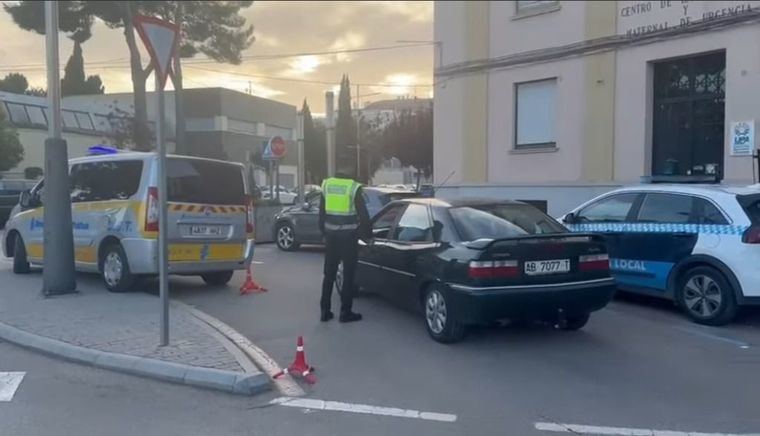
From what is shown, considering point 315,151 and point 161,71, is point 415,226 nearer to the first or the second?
point 161,71

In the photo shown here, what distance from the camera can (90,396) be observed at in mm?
5648

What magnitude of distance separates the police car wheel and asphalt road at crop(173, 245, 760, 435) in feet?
0.55

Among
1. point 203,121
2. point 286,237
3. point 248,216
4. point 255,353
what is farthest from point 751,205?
point 203,121

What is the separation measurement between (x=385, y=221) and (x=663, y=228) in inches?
134

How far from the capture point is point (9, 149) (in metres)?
25.5

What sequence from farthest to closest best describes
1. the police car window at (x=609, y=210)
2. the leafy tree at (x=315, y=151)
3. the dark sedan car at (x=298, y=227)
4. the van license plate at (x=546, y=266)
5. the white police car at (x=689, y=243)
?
the leafy tree at (x=315, y=151) → the dark sedan car at (x=298, y=227) → the police car window at (x=609, y=210) → the white police car at (x=689, y=243) → the van license plate at (x=546, y=266)

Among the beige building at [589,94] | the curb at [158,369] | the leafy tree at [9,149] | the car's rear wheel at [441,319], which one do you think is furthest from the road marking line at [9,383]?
the leafy tree at [9,149]

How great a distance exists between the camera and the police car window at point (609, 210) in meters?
9.52

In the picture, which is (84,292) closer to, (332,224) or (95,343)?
(95,343)

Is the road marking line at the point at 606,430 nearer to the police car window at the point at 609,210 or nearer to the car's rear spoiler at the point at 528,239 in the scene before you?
the car's rear spoiler at the point at 528,239

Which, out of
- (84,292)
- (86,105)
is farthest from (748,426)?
(86,105)

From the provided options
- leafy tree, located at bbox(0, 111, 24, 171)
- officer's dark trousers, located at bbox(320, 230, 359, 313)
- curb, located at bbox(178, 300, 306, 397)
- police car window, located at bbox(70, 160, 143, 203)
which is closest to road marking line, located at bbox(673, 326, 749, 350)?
officer's dark trousers, located at bbox(320, 230, 359, 313)

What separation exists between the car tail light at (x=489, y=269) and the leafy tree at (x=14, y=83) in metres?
7.18

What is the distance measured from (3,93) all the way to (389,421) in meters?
8.51
